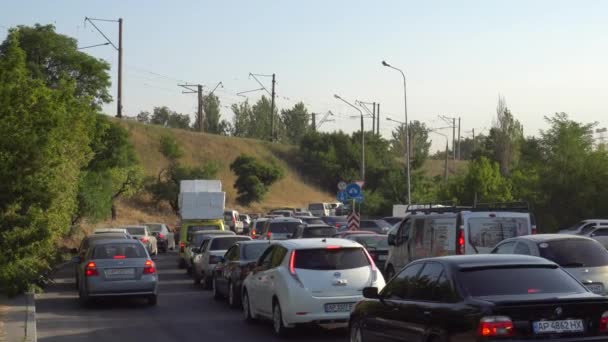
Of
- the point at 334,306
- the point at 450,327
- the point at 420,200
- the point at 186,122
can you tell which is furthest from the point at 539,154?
the point at 186,122

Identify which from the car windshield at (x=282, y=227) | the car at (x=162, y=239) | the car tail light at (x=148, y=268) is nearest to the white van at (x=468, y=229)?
the car tail light at (x=148, y=268)

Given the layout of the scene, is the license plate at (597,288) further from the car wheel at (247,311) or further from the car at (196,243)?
the car at (196,243)

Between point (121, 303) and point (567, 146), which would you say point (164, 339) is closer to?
point (121, 303)

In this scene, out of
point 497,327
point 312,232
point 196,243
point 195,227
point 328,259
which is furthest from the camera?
point 195,227

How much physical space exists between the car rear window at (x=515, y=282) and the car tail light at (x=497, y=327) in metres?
0.57

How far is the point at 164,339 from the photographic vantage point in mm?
15664

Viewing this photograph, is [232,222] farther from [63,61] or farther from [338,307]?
[338,307]

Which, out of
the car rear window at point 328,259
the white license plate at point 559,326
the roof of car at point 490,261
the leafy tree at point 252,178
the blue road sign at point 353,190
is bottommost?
the white license plate at point 559,326

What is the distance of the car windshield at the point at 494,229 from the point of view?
20.0m

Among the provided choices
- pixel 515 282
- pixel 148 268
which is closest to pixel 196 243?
pixel 148 268

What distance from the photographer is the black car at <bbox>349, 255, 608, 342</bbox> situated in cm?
887

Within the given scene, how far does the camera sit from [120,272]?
21.0 metres

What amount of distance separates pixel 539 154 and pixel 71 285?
33.1m

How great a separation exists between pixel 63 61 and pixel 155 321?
3302 centimetres
